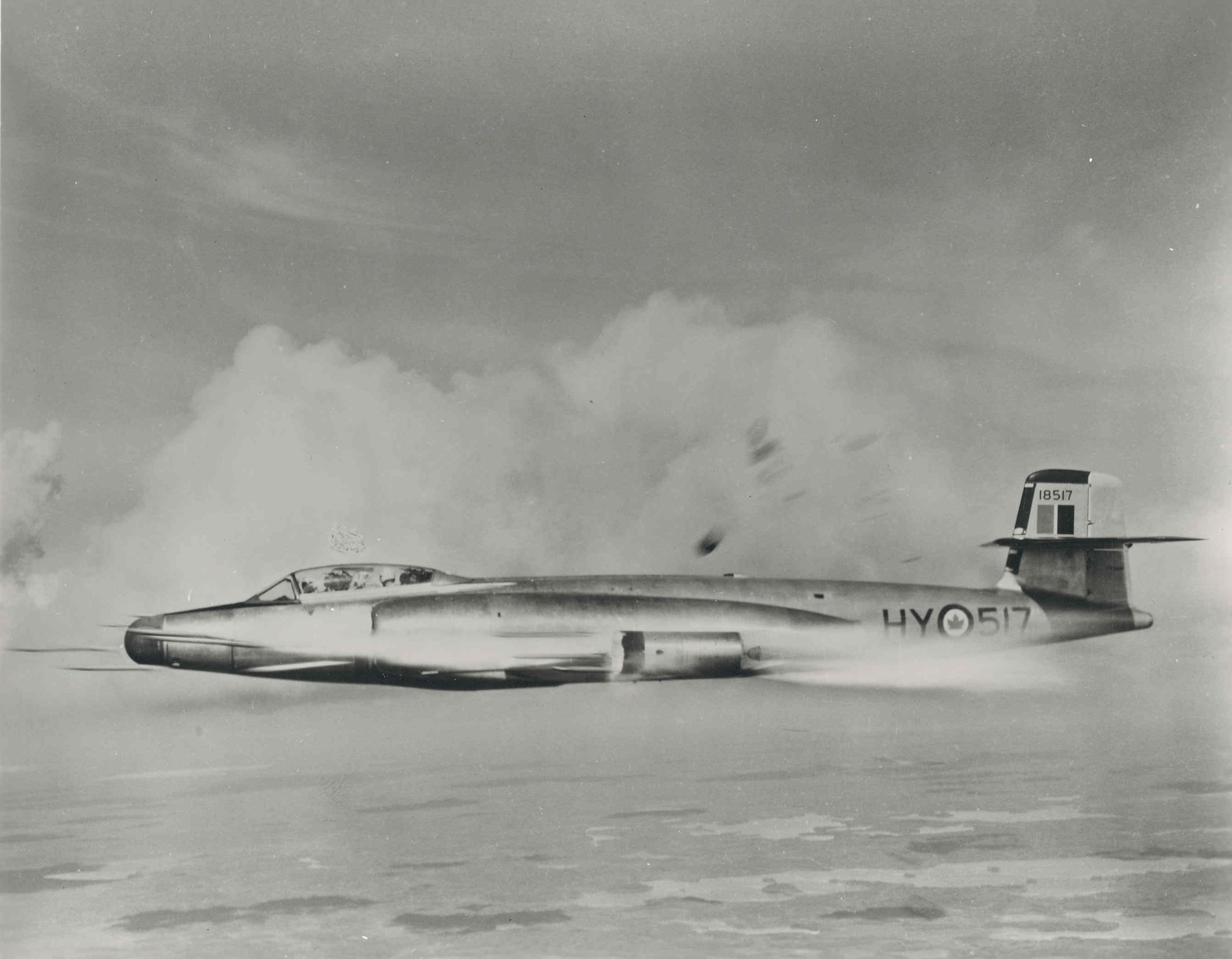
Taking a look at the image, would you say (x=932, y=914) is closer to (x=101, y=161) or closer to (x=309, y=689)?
(x=309, y=689)

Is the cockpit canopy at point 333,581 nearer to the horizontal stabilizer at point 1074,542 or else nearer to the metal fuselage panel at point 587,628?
the metal fuselage panel at point 587,628

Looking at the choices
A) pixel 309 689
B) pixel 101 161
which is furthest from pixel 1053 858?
pixel 101 161

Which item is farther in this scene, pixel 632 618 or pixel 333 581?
pixel 632 618

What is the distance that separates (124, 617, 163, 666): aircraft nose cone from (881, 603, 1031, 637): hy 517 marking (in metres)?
4.46

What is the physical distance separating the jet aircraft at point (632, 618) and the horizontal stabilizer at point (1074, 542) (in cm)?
1

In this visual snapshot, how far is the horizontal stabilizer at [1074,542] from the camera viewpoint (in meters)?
7.43

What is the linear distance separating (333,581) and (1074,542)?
472 cm

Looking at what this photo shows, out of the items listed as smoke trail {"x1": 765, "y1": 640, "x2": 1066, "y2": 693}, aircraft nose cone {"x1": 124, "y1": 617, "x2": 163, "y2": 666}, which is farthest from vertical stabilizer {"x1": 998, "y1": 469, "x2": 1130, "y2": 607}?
aircraft nose cone {"x1": 124, "y1": 617, "x2": 163, "y2": 666}

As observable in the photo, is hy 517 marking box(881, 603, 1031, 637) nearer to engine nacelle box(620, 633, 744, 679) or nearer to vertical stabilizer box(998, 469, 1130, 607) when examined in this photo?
vertical stabilizer box(998, 469, 1130, 607)

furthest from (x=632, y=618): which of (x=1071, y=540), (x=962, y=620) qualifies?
(x=1071, y=540)

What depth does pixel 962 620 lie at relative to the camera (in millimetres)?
7477

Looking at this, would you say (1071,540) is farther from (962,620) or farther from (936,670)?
(936,670)

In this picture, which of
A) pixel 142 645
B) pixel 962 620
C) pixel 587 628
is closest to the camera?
pixel 142 645

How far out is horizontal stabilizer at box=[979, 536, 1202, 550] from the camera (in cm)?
743
